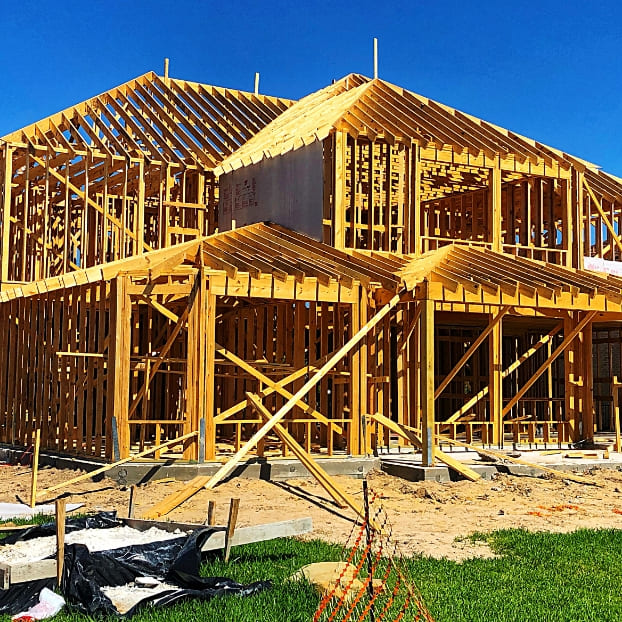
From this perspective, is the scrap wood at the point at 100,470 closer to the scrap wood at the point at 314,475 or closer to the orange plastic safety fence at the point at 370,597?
the scrap wood at the point at 314,475

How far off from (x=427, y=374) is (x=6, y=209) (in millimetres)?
11722

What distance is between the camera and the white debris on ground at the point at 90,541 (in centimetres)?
825

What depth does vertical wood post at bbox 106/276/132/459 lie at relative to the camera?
1464 centimetres

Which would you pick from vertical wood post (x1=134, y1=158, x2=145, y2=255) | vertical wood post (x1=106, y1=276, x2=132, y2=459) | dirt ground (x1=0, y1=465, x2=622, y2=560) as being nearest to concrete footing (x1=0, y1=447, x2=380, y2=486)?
dirt ground (x1=0, y1=465, x2=622, y2=560)

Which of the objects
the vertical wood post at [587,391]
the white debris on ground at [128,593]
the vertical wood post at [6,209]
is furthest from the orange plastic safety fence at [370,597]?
the vertical wood post at [6,209]

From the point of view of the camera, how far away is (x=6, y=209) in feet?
74.0

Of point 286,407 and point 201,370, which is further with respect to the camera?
point 201,370

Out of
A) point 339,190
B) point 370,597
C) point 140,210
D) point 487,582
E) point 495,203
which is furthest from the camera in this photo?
point 140,210

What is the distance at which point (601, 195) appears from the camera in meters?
26.1

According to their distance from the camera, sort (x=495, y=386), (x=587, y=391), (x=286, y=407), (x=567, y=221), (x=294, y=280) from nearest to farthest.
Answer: (x=286, y=407) < (x=294, y=280) < (x=495, y=386) < (x=587, y=391) < (x=567, y=221)

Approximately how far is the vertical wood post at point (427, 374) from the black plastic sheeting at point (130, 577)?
7.06 m

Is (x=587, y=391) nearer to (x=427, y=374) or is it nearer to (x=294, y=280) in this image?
(x=427, y=374)

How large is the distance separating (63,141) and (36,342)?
733 cm

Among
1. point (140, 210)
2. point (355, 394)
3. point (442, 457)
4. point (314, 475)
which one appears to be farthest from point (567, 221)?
point (314, 475)
